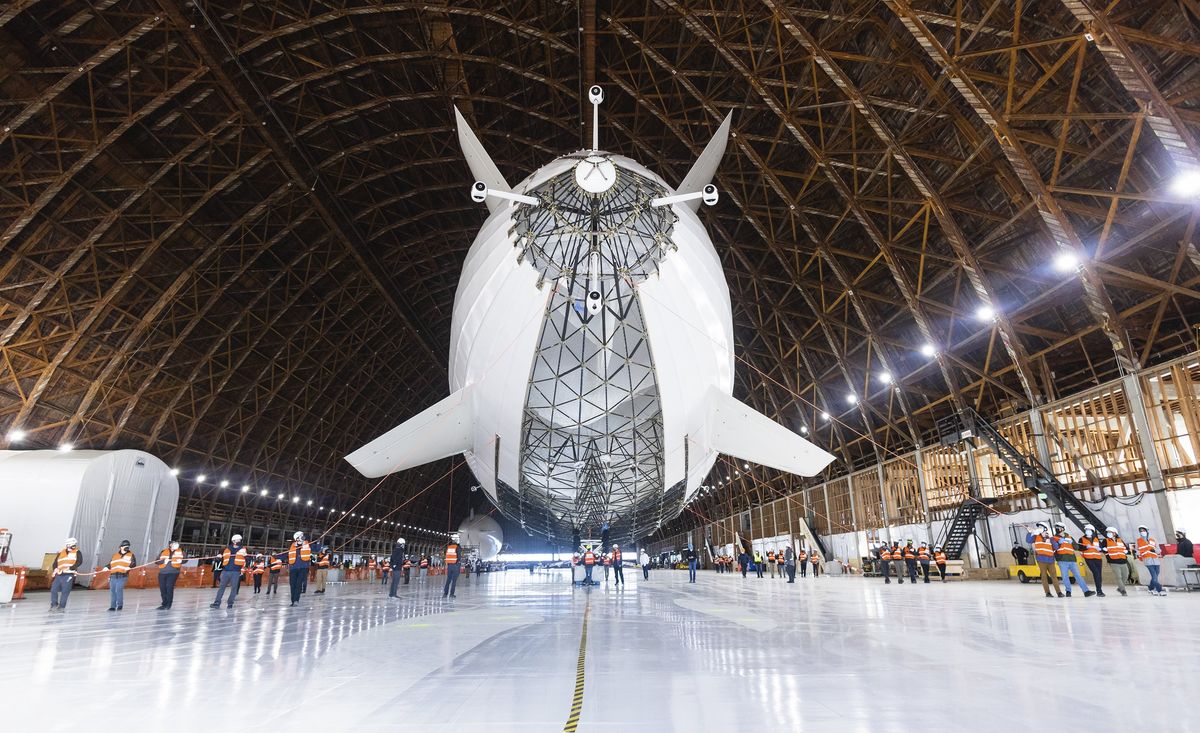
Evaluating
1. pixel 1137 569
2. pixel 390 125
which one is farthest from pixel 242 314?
pixel 1137 569

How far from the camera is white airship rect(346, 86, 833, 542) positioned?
409 inches

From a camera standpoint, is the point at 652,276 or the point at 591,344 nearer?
the point at 652,276

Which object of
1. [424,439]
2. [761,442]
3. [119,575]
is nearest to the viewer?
[424,439]

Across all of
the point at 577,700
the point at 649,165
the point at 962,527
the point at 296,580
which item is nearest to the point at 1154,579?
the point at 962,527

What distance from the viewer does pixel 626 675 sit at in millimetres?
4957

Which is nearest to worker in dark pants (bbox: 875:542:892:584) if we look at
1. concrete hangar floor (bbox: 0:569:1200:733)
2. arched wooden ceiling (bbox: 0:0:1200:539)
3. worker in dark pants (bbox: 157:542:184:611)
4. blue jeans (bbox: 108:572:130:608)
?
arched wooden ceiling (bbox: 0:0:1200:539)

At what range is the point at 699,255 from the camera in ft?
34.4

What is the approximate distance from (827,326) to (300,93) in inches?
1041

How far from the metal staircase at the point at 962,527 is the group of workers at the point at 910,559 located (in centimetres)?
Answer: 55

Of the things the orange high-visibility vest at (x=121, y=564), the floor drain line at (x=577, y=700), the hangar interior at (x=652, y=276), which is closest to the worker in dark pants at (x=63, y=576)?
the hangar interior at (x=652, y=276)

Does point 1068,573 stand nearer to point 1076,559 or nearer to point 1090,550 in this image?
point 1076,559

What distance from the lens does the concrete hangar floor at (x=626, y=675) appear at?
3.57 meters

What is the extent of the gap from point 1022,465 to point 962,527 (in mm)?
5179

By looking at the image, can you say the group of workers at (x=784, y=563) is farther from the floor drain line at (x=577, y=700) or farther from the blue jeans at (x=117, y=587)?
the blue jeans at (x=117, y=587)
